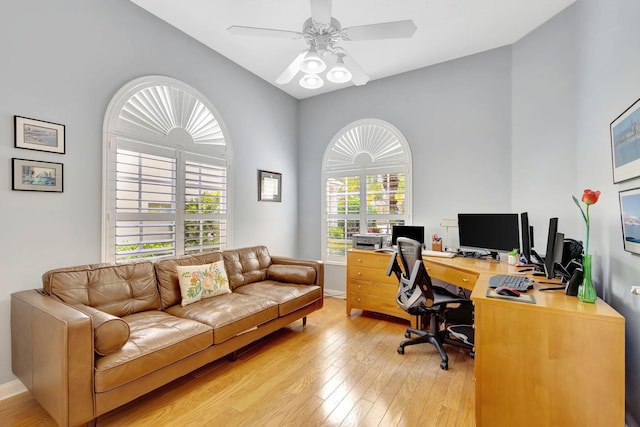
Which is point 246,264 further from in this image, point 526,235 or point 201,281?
point 526,235

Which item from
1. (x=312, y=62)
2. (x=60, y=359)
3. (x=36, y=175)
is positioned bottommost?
(x=60, y=359)

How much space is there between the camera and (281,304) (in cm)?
279

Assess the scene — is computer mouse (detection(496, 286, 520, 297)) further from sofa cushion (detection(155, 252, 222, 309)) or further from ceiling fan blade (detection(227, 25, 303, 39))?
sofa cushion (detection(155, 252, 222, 309))

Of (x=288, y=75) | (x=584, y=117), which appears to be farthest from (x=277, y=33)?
(x=584, y=117)

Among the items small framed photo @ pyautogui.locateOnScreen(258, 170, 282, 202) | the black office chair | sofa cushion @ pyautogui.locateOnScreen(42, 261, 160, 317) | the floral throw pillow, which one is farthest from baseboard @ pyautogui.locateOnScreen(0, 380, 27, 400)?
the black office chair

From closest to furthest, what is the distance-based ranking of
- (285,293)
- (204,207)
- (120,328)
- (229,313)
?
(120,328) → (229,313) → (285,293) → (204,207)

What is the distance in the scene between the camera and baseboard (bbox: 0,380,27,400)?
1.95 m

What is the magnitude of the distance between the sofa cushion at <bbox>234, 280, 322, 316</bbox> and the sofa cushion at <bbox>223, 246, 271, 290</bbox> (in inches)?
3.6

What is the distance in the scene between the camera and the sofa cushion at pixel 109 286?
200cm

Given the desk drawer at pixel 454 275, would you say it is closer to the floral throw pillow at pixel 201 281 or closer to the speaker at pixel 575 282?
the speaker at pixel 575 282

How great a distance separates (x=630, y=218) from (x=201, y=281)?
9.85 ft

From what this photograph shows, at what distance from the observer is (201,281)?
106 inches

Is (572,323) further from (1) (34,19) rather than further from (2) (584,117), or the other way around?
(1) (34,19)

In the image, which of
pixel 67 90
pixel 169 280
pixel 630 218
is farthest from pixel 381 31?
pixel 169 280
